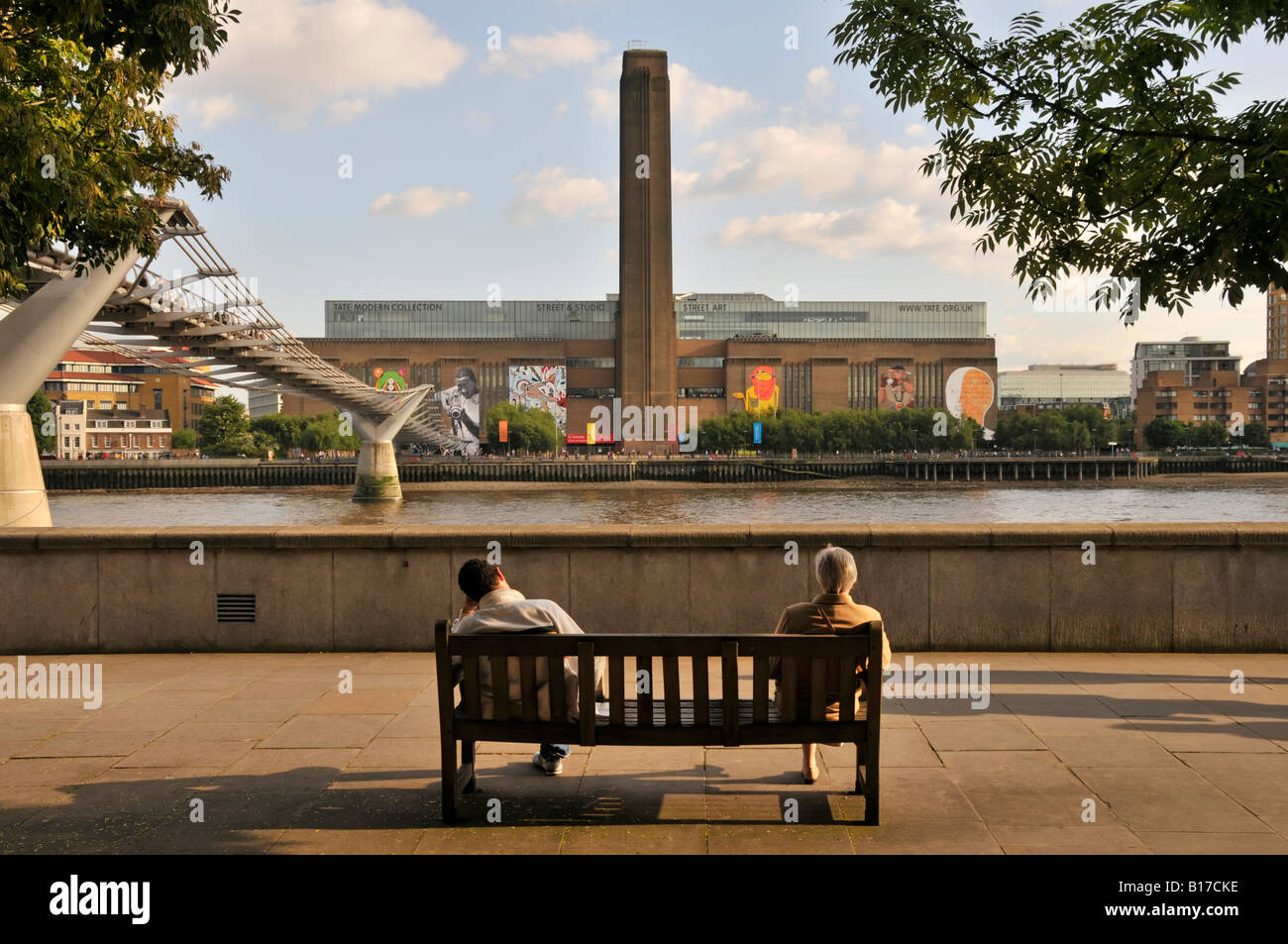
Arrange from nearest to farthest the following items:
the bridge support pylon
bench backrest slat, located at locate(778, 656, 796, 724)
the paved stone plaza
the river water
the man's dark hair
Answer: the paved stone plaza
bench backrest slat, located at locate(778, 656, 796, 724)
the man's dark hair
the river water
the bridge support pylon

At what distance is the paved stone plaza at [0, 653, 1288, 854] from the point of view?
4.47 meters

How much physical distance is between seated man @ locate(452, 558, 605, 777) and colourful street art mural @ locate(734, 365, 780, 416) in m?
137

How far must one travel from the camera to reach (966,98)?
6785 mm

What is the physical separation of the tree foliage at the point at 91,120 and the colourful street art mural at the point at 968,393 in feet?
469

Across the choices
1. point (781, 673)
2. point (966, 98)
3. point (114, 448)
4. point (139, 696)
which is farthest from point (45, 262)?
point (114, 448)

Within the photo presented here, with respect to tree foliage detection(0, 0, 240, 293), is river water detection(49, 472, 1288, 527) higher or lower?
lower

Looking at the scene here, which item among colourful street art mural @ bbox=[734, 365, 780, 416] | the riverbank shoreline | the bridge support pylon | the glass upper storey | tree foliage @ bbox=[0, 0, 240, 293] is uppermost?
the glass upper storey

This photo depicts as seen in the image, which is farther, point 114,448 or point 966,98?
point 114,448

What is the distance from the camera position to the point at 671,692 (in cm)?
469

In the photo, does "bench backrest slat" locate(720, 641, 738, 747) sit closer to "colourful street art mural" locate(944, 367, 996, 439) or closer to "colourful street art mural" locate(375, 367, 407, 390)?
"colourful street art mural" locate(375, 367, 407, 390)

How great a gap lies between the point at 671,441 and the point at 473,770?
13362 cm

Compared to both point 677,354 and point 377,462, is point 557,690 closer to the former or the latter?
point 377,462

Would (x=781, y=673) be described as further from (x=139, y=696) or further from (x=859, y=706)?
(x=139, y=696)

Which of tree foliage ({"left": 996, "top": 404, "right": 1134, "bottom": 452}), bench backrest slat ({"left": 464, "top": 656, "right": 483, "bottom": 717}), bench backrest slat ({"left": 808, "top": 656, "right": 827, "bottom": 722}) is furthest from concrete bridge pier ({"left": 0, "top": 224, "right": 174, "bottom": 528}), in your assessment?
tree foliage ({"left": 996, "top": 404, "right": 1134, "bottom": 452})
